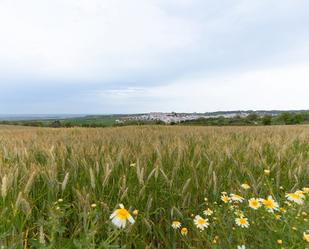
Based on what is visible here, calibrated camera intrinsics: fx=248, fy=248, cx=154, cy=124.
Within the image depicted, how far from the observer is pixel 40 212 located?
1.50m

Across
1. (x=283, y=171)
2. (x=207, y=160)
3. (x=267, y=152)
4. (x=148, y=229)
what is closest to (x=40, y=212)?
(x=148, y=229)

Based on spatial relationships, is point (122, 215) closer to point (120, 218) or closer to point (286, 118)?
point (120, 218)

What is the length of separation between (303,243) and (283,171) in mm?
1279

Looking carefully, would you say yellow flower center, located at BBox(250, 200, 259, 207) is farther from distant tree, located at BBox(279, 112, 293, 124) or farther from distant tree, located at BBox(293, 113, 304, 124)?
distant tree, located at BBox(279, 112, 293, 124)

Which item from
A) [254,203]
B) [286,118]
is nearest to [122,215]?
[254,203]

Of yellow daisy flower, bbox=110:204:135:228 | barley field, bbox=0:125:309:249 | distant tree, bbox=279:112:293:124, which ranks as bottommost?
distant tree, bbox=279:112:293:124

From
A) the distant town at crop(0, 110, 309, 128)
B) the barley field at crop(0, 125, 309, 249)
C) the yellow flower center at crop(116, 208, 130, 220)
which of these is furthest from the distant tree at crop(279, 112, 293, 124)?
the yellow flower center at crop(116, 208, 130, 220)

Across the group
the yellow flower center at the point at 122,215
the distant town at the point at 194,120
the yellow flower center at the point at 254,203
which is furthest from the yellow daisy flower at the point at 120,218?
the distant town at the point at 194,120

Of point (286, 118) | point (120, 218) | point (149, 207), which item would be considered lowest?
point (286, 118)

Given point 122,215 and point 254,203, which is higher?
point 122,215

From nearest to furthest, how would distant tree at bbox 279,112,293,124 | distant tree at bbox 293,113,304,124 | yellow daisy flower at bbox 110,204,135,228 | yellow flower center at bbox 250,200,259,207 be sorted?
yellow daisy flower at bbox 110,204,135,228, yellow flower center at bbox 250,200,259,207, distant tree at bbox 293,113,304,124, distant tree at bbox 279,112,293,124

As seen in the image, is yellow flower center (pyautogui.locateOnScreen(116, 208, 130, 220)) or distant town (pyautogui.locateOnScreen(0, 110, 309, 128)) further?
distant town (pyautogui.locateOnScreen(0, 110, 309, 128))

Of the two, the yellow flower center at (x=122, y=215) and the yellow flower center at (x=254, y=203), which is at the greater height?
the yellow flower center at (x=122, y=215)

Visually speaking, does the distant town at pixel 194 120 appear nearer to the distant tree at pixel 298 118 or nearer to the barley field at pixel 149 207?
the distant tree at pixel 298 118
